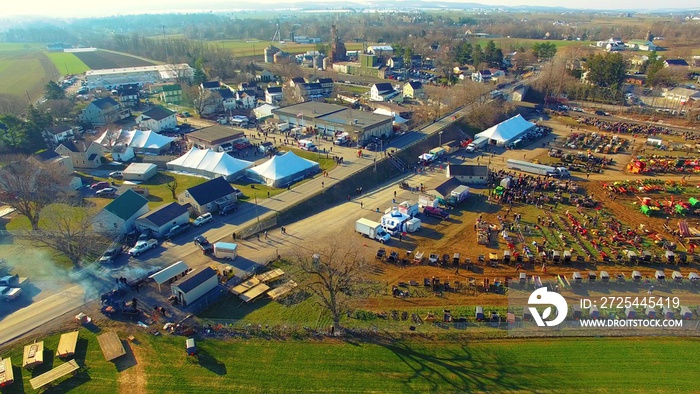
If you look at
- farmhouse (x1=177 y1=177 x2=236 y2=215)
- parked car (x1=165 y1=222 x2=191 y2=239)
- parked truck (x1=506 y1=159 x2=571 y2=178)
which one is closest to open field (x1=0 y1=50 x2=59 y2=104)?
farmhouse (x1=177 y1=177 x2=236 y2=215)

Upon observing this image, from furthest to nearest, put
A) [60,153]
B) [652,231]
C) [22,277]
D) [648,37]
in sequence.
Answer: [648,37] < [60,153] < [652,231] < [22,277]

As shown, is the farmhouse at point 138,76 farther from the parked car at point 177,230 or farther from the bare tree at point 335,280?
the bare tree at point 335,280

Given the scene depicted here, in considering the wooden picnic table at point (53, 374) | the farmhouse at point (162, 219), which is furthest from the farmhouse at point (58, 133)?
the wooden picnic table at point (53, 374)

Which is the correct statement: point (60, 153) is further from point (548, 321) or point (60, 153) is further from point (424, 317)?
point (548, 321)

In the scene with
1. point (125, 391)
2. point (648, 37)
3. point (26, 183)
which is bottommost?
point (125, 391)

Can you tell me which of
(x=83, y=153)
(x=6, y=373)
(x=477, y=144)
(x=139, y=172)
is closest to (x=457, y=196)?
(x=477, y=144)

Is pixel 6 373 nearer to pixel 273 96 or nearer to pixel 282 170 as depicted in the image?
pixel 282 170

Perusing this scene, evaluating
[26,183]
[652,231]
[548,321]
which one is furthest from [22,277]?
[652,231]
